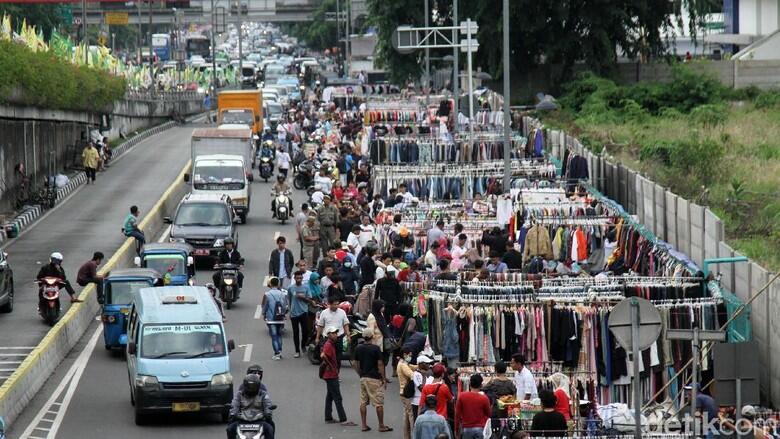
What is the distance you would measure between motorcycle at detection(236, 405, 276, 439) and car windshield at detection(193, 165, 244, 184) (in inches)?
1128

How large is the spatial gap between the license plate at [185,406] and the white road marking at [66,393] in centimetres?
176

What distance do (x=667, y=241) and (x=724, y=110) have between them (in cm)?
2459

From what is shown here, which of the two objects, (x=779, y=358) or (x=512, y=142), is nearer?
(x=779, y=358)

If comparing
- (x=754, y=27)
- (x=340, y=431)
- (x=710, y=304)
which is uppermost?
(x=754, y=27)

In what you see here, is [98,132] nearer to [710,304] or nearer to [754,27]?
[754,27]

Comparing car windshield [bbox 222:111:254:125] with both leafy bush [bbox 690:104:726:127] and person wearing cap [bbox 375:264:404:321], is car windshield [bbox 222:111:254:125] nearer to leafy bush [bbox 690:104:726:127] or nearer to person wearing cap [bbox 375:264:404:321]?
leafy bush [bbox 690:104:726:127]

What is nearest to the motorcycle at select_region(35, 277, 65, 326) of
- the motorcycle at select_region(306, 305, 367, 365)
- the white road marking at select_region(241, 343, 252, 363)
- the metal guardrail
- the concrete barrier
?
the concrete barrier

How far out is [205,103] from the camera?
122875mm

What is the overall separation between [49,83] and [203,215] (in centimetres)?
1823

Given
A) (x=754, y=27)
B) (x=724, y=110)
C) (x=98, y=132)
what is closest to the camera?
(x=724, y=110)

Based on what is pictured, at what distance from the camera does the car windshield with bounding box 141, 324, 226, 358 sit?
23.9 meters

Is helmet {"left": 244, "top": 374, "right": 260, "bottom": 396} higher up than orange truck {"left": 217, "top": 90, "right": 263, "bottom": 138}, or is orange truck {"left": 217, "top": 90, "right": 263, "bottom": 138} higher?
orange truck {"left": 217, "top": 90, "right": 263, "bottom": 138}

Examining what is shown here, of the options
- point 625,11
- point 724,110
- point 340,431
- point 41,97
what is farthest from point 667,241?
point 625,11

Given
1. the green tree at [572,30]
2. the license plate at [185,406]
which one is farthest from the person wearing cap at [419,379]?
the green tree at [572,30]
